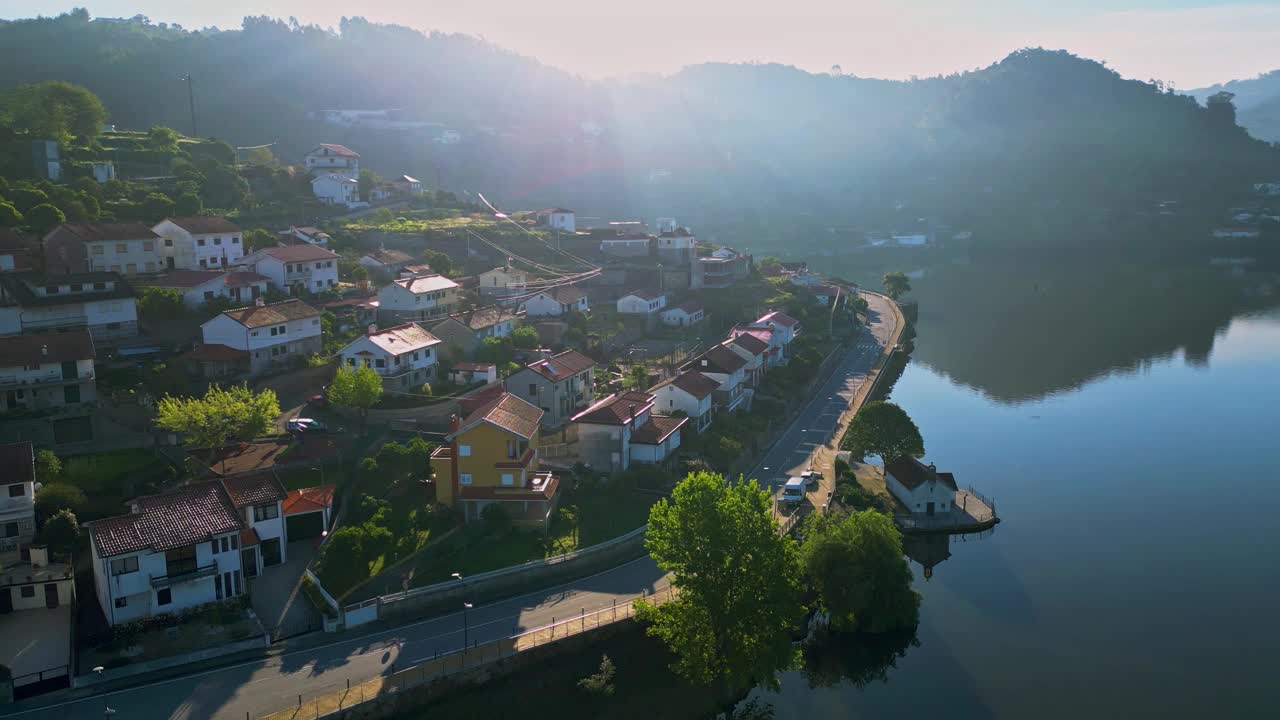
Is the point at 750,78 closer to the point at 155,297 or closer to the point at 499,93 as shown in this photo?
the point at 499,93

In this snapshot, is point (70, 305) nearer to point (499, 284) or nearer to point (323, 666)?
point (499, 284)

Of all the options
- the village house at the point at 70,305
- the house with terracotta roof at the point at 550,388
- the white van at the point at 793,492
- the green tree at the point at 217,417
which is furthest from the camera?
the house with terracotta roof at the point at 550,388

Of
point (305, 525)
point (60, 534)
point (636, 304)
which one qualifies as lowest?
point (305, 525)

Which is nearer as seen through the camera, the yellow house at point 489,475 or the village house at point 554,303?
the yellow house at point 489,475

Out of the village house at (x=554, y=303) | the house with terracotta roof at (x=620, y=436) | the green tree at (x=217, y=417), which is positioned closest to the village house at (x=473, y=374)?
the house with terracotta roof at (x=620, y=436)

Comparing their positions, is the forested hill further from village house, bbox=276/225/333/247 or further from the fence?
the fence

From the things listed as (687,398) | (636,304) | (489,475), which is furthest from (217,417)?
(636,304)

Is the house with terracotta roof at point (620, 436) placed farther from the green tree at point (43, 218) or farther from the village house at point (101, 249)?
the green tree at point (43, 218)
